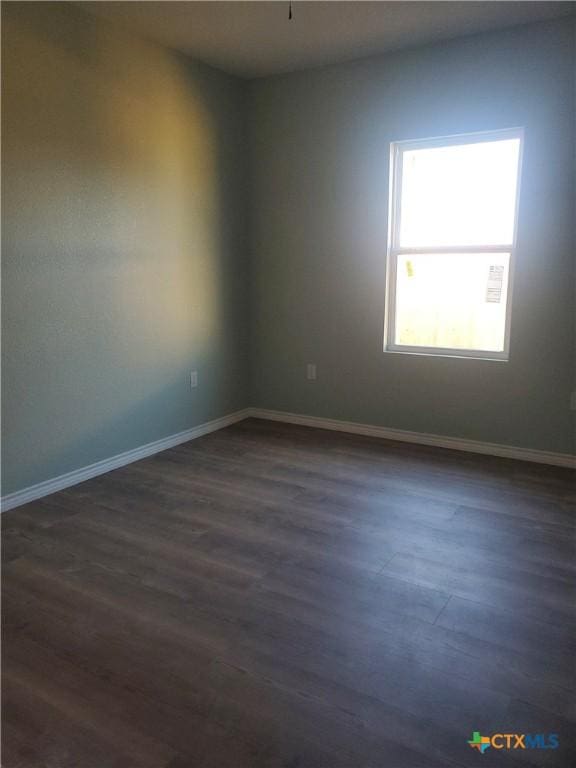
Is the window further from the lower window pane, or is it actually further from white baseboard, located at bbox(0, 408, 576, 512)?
white baseboard, located at bbox(0, 408, 576, 512)

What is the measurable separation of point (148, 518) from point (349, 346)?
2.11 m

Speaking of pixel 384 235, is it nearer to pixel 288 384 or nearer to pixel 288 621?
pixel 288 384

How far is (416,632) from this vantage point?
199cm

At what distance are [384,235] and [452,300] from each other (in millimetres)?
675

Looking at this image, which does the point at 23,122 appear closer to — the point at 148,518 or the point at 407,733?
the point at 148,518

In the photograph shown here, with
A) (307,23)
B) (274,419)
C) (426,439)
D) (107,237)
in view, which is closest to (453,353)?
(426,439)

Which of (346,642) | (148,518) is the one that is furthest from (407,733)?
(148,518)

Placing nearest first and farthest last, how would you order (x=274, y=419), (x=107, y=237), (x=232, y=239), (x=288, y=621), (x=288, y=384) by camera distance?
Result: 1. (x=288, y=621)
2. (x=107, y=237)
3. (x=232, y=239)
4. (x=288, y=384)
5. (x=274, y=419)

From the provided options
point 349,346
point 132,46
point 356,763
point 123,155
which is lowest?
point 356,763

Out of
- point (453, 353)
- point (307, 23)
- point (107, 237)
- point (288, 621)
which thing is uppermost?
point (307, 23)

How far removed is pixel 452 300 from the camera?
12.8 feet

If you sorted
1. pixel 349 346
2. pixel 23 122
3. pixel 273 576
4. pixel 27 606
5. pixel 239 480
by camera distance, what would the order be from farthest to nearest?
pixel 349 346 → pixel 239 480 → pixel 23 122 → pixel 273 576 → pixel 27 606

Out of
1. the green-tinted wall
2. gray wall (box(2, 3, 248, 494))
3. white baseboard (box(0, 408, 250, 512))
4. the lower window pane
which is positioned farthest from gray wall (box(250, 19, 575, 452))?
white baseboard (box(0, 408, 250, 512))

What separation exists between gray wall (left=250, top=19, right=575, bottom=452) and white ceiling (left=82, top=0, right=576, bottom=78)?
20cm
